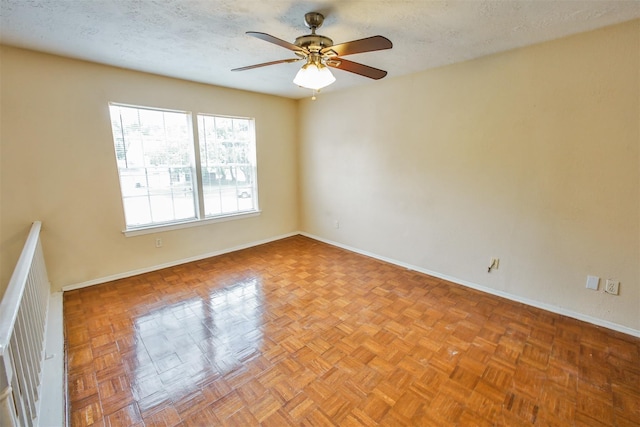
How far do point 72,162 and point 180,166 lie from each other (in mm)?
1029

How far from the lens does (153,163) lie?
3.29m

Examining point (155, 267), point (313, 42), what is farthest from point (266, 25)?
point (155, 267)

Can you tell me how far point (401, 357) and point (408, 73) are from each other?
113 inches

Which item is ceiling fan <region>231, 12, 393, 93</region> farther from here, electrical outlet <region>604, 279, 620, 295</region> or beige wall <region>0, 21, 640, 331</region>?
electrical outlet <region>604, 279, 620, 295</region>

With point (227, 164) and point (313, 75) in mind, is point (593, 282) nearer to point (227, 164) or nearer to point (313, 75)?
point (313, 75)

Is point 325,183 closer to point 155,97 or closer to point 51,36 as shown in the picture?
point 155,97

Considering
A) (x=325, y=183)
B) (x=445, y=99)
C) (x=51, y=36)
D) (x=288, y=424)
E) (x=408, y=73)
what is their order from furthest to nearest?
(x=325, y=183) → (x=408, y=73) → (x=445, y=99) → (x=51, y=36) → (x=288, y=424)

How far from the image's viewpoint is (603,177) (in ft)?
7.14

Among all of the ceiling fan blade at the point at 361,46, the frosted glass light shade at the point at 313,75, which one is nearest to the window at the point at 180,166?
the frosted glass light shade at the point at 313,75

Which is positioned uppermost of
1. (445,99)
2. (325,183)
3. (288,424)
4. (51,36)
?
(51,36)

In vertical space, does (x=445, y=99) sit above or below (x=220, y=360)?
above

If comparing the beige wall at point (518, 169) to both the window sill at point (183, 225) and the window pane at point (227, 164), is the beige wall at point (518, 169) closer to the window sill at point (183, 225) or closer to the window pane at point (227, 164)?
the window pane at point (227, 164)

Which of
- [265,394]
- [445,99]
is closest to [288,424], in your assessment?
[265,394]

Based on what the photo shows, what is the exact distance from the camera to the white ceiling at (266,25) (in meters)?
1.74
